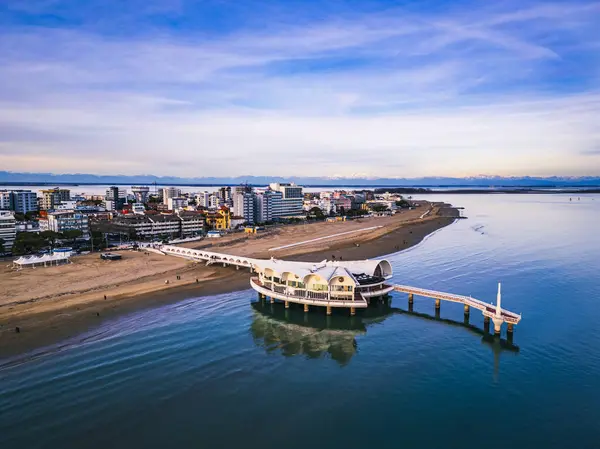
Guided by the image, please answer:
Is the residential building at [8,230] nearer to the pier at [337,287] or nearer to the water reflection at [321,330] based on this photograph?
the pier at [337,287]

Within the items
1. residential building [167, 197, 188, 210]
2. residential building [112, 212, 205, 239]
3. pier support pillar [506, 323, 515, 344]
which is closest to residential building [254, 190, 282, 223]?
residential building [112, 212, 205, 239]

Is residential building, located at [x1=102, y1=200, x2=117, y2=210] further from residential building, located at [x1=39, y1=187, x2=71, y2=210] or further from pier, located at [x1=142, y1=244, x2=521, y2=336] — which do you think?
Result: pier, located at [x1=142, y1=244, x2=521, y2=336]

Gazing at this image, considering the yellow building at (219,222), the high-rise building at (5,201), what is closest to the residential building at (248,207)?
the yellow building at (219,222)

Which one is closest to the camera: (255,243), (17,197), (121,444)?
(121,444)

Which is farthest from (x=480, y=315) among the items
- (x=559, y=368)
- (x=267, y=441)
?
(x=267, y=441)

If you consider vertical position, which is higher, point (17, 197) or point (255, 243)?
point (17, 197)

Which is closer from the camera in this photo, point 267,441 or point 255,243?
point 267,441

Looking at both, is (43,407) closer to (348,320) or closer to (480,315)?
(348,320)
